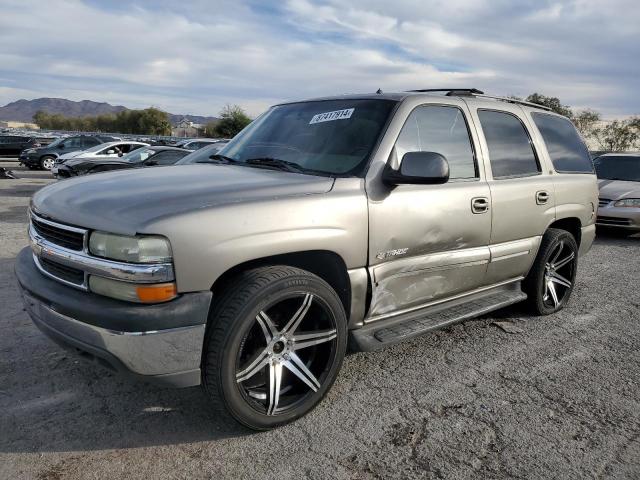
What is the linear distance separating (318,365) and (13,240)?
20.3 feet

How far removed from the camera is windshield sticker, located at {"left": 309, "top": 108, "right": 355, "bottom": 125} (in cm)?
351

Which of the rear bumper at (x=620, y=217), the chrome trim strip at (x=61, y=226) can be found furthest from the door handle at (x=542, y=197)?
the rear bumper at (x=620, y=217)

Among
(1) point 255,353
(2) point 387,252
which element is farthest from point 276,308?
(2) point 387,252

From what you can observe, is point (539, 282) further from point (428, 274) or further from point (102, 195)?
point (102, 195)

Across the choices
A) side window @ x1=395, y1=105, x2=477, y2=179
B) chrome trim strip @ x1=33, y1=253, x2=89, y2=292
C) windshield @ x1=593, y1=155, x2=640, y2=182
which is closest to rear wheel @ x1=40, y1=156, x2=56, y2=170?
windshield @ x1=593, y1=155, x2=640, y2=182

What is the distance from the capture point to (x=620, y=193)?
9430 mm

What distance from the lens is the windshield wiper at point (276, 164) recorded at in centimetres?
328

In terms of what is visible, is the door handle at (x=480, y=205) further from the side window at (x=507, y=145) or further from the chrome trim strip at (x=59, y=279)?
the chrome trim strip at (x=59, y=279)

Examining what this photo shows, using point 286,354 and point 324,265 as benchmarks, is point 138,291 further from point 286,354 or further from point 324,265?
point 324,265

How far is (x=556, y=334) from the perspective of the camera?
4.34 meters

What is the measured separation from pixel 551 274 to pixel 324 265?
8.86ft

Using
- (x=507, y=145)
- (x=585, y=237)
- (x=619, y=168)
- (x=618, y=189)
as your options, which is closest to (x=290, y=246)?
(x=507, y=145)

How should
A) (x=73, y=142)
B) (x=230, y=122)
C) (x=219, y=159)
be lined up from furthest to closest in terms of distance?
(x=230, y=122) → (x=73, y=142) → (x=219, y=159)

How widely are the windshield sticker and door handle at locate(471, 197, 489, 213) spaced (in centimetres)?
106
